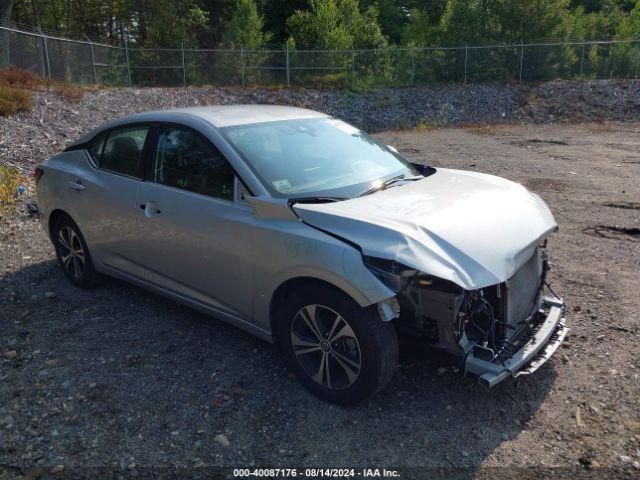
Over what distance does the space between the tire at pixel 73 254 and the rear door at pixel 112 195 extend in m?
0.20

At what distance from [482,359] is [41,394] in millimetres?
2888

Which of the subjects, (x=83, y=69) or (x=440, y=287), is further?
(x=83, y=69)

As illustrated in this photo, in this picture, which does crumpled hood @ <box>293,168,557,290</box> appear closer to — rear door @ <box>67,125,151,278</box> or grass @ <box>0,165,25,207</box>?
rear door @ <box>67,125,151,278</box>

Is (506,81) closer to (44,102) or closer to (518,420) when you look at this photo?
(44,102)

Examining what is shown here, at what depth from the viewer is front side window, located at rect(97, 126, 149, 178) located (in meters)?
4.64

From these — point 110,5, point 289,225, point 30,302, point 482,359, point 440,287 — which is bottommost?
point 30,302

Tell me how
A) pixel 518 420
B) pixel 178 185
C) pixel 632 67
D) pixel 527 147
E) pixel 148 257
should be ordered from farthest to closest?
pixel 632 67 → pixel 527 147 → pixel 148 257 → pixel 178 185 → pixel 518 420

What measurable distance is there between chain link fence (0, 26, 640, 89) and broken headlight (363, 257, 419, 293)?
74.8 feet

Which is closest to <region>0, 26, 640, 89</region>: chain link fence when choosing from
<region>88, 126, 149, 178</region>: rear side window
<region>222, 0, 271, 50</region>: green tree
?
<region>222, 0, 271, 50</region>: green tree

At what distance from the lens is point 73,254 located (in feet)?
17.8

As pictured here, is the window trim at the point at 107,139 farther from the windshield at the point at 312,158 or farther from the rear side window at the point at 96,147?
the windshield at the point at 312,158

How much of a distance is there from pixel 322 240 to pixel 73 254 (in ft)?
10.4

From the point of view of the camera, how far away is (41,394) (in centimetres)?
378

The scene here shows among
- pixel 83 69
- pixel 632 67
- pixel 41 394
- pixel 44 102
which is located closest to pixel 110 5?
pixel 83 69
